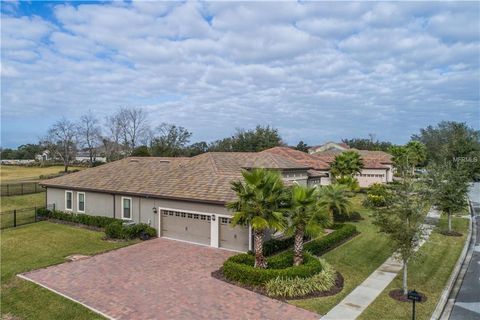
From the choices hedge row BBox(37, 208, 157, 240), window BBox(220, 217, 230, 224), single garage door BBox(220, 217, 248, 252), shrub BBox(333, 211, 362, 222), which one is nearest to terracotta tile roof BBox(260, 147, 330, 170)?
shrub BBox(333, 211, 362, 222)

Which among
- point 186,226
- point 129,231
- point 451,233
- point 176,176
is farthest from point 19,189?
point 451,233

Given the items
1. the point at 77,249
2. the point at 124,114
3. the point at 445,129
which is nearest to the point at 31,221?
the point at 77,249

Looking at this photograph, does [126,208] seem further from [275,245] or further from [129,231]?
[275,245]

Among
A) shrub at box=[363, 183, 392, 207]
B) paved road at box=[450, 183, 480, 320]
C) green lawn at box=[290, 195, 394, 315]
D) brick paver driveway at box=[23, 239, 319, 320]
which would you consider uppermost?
shrub at box=[363, 183, 392, 207]

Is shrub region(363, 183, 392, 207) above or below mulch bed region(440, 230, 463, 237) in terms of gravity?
above

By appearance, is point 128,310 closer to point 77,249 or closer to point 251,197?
point 251,197

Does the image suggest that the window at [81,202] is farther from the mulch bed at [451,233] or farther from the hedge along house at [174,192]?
the mulch bed at [451,233]

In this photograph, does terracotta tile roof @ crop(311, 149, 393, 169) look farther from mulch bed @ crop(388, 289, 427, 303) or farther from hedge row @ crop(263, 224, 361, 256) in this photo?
mulch bed @ crop(388, 289, 427, 303)

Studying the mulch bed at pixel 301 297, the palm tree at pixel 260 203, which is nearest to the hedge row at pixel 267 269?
the mulch bed at pixel 301 297
